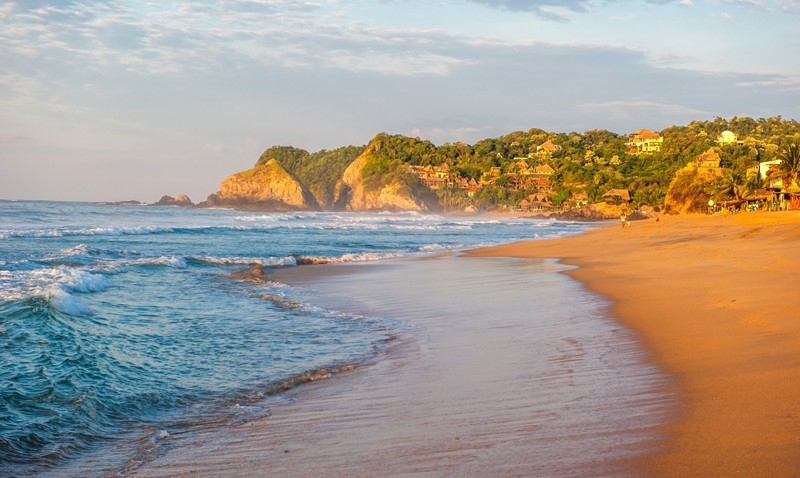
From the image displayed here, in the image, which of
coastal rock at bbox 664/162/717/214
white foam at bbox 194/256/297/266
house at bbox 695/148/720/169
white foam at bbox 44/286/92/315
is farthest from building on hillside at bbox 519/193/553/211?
white foam at bbox 44/286/92/315

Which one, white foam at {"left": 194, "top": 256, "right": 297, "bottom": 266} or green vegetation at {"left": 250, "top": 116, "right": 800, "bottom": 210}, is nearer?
white foam at {"left": 194, "top": 256, "right": 297, "bottom": 266}

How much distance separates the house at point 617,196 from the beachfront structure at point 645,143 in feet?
117

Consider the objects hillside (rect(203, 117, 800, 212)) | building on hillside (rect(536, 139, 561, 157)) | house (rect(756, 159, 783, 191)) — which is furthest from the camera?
building on hillside (rect(536, 139, 561, 157))

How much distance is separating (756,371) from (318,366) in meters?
4.66

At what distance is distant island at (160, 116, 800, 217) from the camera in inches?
4309

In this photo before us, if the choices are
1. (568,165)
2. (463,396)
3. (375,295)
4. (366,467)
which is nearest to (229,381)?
(463,396)

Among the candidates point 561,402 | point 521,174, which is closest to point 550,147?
point 521,174

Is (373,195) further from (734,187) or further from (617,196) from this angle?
(734,187)

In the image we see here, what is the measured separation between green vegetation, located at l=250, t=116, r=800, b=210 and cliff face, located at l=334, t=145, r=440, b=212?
4.57 feet

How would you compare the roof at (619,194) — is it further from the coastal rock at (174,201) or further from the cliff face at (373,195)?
the coastal rock at (174,201)

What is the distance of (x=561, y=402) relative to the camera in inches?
228

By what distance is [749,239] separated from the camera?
76.8 feet

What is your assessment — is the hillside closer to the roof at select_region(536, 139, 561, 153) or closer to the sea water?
the roof at select_region(536, 139, 561, 153)

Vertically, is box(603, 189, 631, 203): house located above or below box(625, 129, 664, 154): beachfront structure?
below
